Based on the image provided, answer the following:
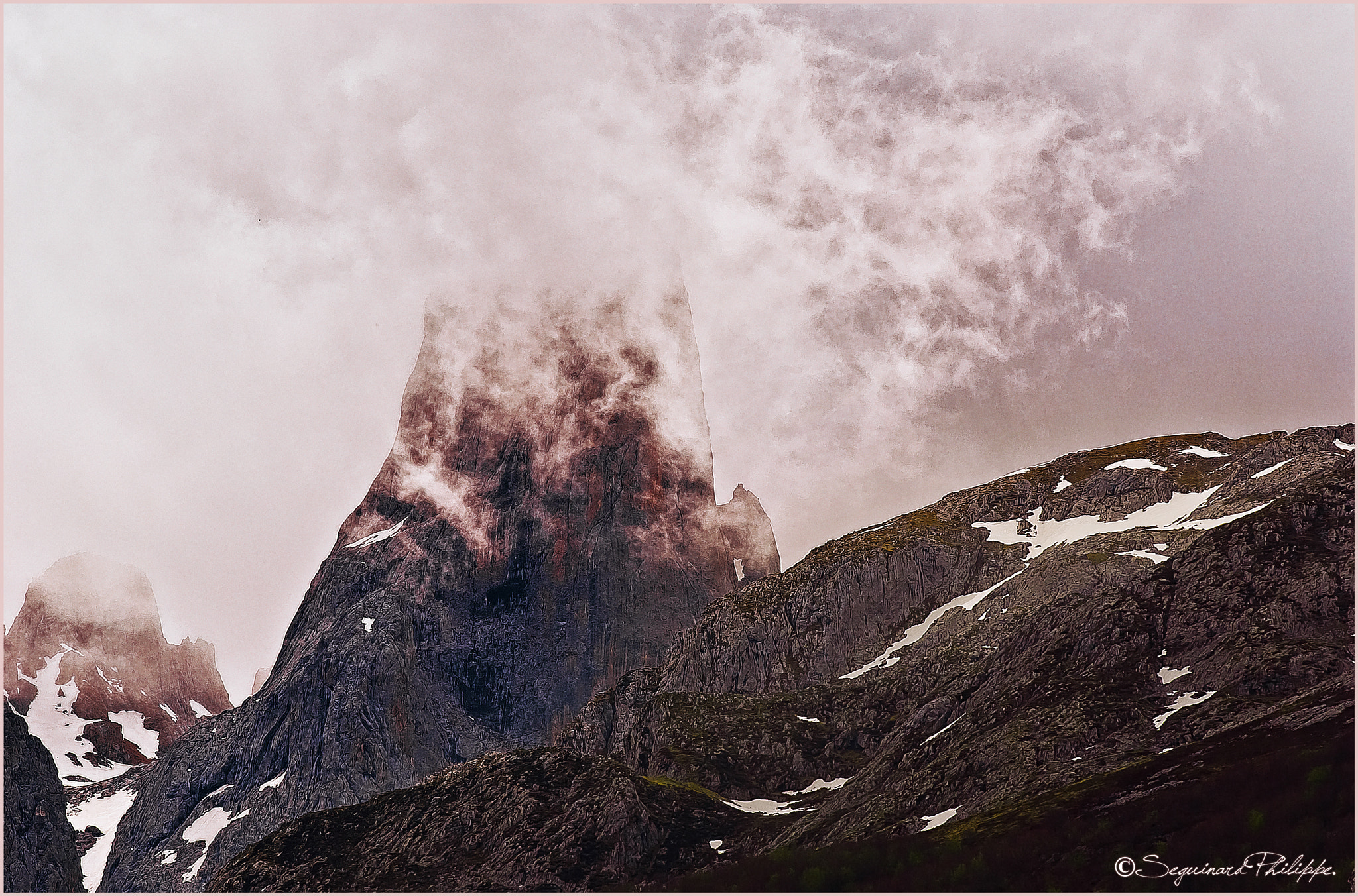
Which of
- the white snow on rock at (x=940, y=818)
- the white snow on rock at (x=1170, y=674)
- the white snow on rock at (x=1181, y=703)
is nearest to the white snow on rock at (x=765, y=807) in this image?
the white snow on rock at (x=940, y=818)

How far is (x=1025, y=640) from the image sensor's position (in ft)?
579

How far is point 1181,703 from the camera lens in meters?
141

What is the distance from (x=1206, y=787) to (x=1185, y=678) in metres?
56.3

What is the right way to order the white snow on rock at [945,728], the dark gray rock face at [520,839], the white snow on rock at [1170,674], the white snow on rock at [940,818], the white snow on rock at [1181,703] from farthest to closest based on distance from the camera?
the dark gray rock face at [520,839] → the white snow on rock at [945,728] → the white snow on rock at [1170,674] → the white snow on rock at [1181,703] → the white snow on rock at [940,818]

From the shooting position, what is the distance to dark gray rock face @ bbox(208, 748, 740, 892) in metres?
169

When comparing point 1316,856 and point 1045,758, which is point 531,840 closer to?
point 1045,758

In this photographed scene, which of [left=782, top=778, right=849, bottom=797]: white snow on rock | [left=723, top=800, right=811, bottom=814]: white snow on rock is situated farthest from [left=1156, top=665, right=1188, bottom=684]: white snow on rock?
[left=782, top=778, right=849, bottom=797]: white snow on rock

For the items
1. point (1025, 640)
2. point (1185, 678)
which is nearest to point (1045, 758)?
point (1185, 678)

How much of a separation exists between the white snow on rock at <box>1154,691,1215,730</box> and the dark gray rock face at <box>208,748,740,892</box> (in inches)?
2407

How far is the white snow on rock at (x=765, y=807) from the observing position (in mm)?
186750

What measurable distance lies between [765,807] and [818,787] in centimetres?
1110

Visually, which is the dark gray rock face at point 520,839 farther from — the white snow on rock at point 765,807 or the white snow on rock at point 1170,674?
the white snow on rock at point 1170,674

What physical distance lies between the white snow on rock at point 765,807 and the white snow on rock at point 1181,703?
199 ft

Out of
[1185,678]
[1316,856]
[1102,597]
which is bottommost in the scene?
[1316,856]
